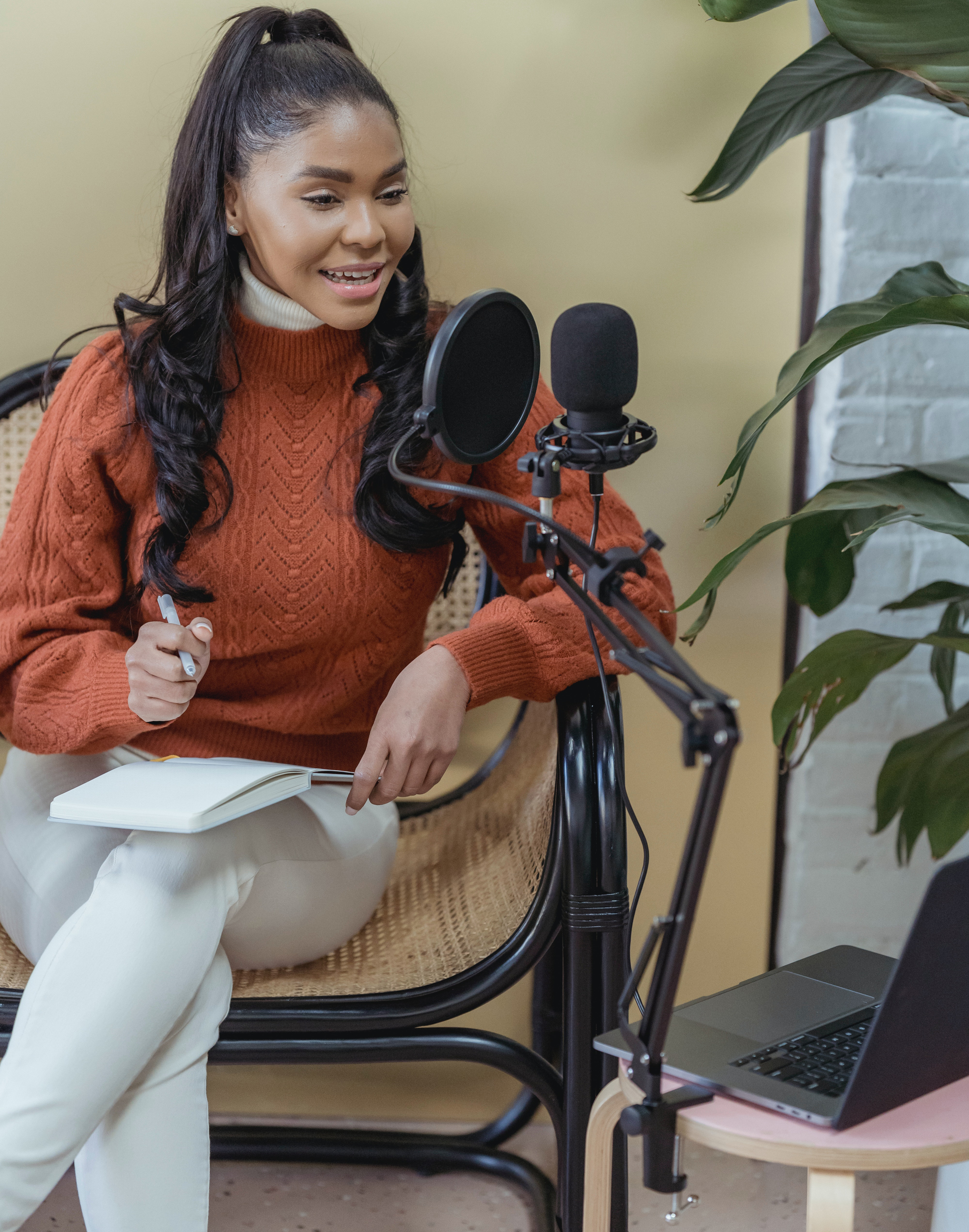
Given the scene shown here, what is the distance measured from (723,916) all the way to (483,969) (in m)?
0.58

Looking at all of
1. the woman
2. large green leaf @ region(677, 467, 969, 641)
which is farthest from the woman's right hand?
large green leaf @ region(677, 467, 969, 641)

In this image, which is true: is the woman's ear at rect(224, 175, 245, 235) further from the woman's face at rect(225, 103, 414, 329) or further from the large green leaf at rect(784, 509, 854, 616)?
the large green leaf at rect(784, 509, 854, 616)

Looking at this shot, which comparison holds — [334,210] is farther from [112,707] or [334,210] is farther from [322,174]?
[112,707]

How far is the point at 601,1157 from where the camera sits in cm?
81

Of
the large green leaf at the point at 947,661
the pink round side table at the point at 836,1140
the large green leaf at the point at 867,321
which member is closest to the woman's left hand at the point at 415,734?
the large green leaf at the point at 867,321

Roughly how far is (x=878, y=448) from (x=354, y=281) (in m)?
0.65

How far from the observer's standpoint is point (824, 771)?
147 centimetres

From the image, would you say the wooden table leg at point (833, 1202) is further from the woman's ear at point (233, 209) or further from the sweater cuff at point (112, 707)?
the woman's ear at point (233, 209)

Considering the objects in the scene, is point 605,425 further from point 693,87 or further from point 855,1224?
point 855,1224

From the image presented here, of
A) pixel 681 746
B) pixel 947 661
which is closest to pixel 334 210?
pixel 681 746

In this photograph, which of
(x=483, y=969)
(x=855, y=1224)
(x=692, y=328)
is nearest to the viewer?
(x=483, y=969)

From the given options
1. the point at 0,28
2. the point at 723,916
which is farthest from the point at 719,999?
the point at 0,28

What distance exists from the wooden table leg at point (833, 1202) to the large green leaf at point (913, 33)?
77 cm

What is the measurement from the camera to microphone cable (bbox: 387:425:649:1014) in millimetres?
694
